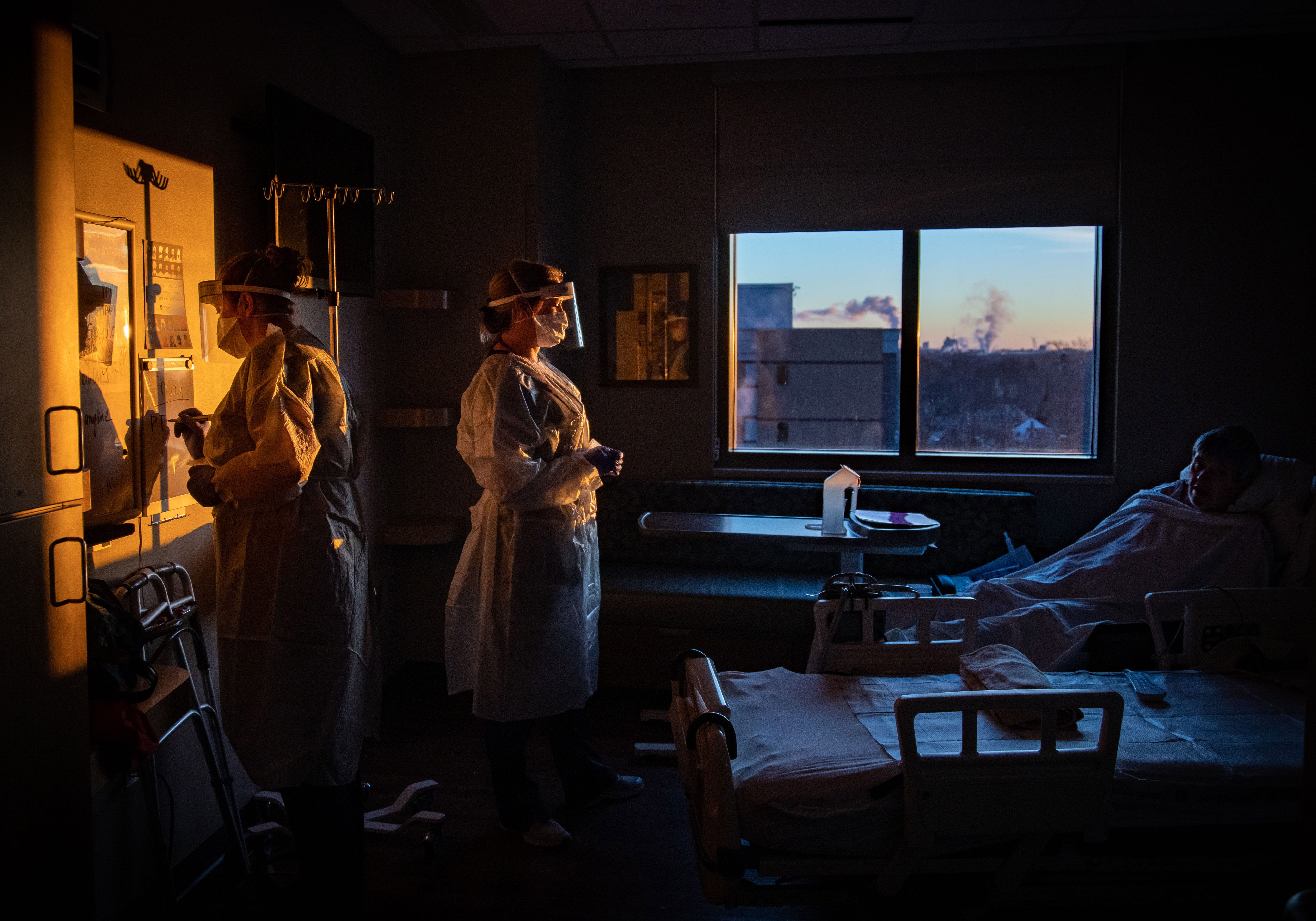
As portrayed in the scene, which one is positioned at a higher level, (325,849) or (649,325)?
(649,325)

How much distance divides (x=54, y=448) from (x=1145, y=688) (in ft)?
8.13

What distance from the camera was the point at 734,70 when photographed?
14.3 feet

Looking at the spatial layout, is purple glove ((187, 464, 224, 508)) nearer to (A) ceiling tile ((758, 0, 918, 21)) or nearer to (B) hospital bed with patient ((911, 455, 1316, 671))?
(B) hospital bed with patient ((911, 455, 1316, 671))

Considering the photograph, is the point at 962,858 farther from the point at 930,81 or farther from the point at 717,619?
the point at 930,81

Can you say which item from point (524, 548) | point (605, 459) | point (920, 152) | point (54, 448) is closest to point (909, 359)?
point (920, 152)

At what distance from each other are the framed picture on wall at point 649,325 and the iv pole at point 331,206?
1.42m

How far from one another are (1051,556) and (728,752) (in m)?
2.38

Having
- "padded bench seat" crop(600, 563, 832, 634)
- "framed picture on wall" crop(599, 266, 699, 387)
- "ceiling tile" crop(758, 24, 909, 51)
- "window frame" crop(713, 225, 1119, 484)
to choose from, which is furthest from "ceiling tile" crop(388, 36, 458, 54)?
"padded bench seat" crop(600, 563, 832, 634)

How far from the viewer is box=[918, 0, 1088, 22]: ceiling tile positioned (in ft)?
11.7

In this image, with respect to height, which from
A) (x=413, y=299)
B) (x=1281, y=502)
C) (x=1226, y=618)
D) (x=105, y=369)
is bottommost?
(x=1226, y=618)

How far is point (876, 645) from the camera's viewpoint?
2432 millimetres

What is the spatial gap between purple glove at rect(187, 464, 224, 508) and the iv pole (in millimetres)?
785

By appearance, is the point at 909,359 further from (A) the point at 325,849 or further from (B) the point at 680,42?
(A) the point at 325,849

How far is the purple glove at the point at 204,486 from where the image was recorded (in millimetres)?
2154
